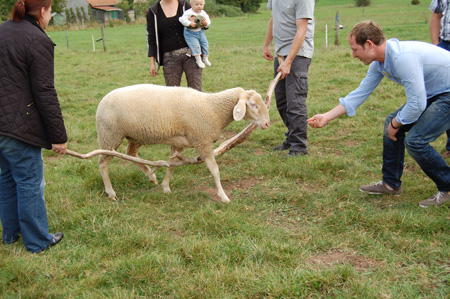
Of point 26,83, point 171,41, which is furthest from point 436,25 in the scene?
point 26,83

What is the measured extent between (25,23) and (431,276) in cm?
380

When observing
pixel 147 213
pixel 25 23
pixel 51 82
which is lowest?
pixel 147 213

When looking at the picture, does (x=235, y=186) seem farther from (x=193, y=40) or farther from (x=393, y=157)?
(x=193, y=40)

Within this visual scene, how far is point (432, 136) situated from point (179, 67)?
3.56 meters

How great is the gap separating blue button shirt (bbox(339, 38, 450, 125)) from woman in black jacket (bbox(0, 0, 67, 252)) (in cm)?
309

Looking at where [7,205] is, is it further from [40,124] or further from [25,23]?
[25,23]

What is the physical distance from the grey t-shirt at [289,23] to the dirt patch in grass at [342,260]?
3253 millimetres

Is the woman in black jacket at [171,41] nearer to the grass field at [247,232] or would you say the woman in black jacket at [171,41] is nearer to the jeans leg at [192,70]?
the jeans leg at [192,70]

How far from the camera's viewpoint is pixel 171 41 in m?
5.99

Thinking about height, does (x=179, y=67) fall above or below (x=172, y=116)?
above

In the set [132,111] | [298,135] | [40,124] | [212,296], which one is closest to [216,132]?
[132,111]

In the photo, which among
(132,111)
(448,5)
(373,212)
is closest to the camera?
(373,212)

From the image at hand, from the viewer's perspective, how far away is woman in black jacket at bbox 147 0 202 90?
596cm

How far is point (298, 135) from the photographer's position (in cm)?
616
